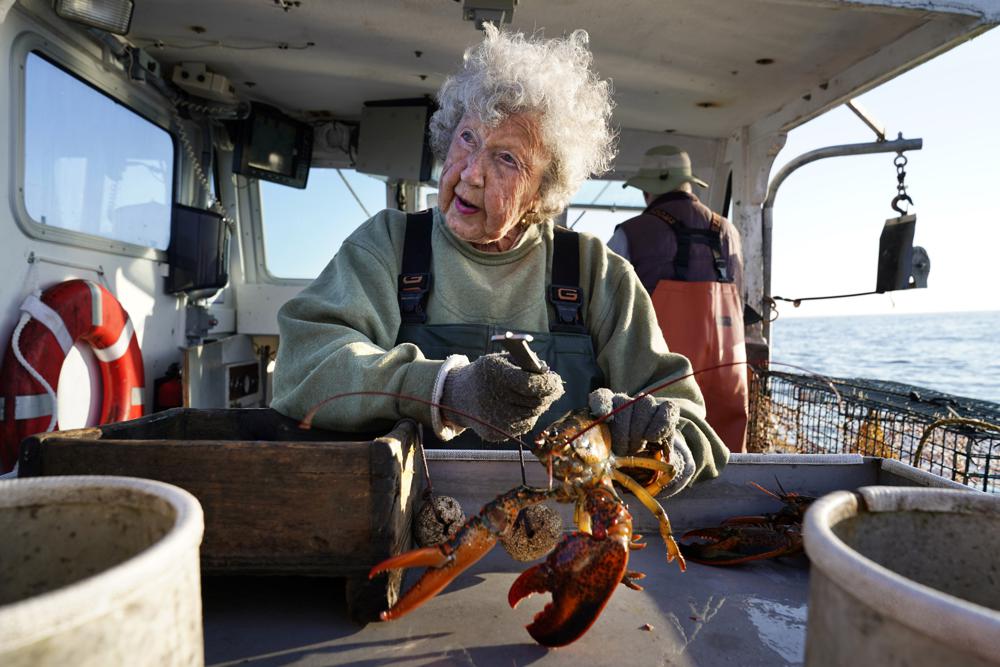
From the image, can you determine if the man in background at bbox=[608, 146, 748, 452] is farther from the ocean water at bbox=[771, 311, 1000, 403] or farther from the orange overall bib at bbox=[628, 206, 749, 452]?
the ocean water at bbox=[771, 311, 1000, 403]

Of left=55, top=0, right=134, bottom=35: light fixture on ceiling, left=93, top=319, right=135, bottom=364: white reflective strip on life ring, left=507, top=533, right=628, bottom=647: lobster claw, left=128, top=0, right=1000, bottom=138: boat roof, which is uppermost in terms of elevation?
left=128, top=0, right=1000, bottom=138: boat roof

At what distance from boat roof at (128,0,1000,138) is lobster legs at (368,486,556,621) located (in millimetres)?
2807

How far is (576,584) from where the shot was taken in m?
1.12

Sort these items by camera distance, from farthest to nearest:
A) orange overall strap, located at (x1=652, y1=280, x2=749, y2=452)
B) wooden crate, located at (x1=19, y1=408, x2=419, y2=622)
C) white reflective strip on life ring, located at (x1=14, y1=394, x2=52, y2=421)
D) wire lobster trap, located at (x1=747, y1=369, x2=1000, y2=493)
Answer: orange overall strap, located at (x1=652, y1=280, x2=749, y2=452), white reflective strip on life ring, located at (x1=14, y1=394, x2=52, y2=421), wire lobster trap, located at (x1=747, y1=369, x2=1000, y2=493), wooden crate, located at (x1=19, y1=408, x2=419, y2=622)

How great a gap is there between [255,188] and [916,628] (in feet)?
18.3

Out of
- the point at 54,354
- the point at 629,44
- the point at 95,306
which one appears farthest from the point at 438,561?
→ the point at 629,44

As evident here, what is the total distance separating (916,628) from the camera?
480mm

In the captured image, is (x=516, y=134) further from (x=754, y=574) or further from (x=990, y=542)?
(x=990, y=542)

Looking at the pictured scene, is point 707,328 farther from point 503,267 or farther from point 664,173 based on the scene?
point 503,267

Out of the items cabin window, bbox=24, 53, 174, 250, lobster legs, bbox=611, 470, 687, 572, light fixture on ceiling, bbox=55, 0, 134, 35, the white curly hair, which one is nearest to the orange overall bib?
the white curly hair

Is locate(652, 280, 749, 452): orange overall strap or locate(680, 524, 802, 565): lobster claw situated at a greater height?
locate(652, 280, 749, 452): orange overall strap

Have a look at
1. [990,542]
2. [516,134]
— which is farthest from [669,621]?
[516,134]

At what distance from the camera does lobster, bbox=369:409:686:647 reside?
110 cm

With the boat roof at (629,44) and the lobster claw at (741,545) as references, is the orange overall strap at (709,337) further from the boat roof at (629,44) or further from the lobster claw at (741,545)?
the lobster claw at (741,545)
